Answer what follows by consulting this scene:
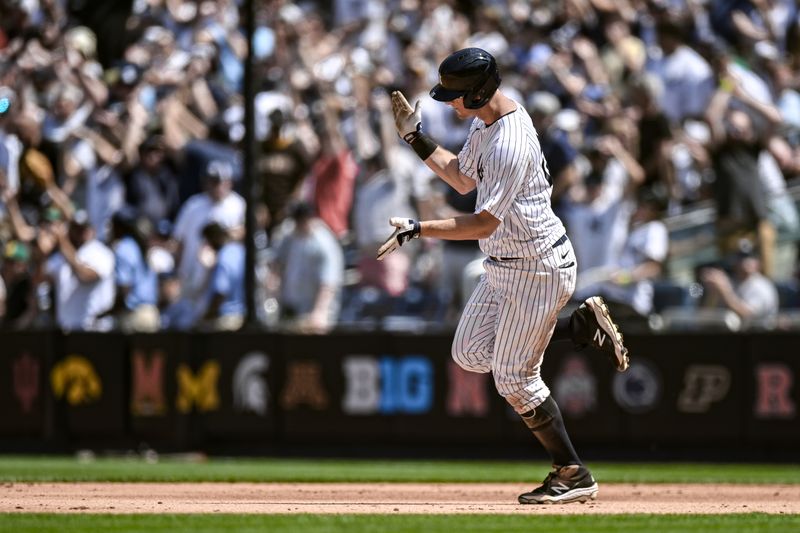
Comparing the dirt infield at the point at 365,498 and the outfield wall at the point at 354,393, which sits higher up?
the outfield wall at the point at 354,393

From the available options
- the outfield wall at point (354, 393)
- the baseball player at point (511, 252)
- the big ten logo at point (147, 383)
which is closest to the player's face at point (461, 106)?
the baseball player at point (511, 252)

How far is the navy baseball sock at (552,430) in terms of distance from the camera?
8.45m

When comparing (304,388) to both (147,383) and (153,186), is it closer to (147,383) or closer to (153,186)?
(147,383)

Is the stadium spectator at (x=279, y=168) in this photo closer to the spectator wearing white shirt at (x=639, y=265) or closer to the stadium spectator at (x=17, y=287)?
the stadium spectator at (x=17, y=287)

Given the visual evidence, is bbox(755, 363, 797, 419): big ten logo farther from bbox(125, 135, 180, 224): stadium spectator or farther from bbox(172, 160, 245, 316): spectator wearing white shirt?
bbox(125, 135, 180, 224): stadium spectator

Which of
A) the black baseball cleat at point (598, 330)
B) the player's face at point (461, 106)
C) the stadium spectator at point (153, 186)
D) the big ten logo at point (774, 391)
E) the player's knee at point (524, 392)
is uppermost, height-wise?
the stadium spectator at point (153, 186)

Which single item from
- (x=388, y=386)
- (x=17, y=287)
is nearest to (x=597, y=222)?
(x=388, y=386)

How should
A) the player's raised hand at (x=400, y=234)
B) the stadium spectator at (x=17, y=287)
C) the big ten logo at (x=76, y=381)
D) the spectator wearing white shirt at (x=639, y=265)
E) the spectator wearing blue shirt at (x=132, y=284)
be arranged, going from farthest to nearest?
1. the stadium spectator at (x=17, y=287)
2. the spectator wearing blue shirt at (x=132, y=284)
3. the big ten logo at (x=76, y=381)
4. the spectator wearing white shirt at (x=639, y=265)
5. the player's raised hand at (x=400, y=234)

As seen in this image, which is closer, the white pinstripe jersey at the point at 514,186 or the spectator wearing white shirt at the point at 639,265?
the white pinstripe jersey at the point at 514,186

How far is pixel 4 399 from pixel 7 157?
294 cm

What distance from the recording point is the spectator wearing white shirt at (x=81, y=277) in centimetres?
1509

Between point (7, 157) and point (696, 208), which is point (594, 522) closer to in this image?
point (696, 208)

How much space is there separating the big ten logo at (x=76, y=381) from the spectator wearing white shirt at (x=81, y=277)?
0.34 metres

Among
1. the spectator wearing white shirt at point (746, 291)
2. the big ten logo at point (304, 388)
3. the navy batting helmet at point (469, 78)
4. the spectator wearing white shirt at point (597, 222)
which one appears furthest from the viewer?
the spectator wearing white shirt at point (597, 222)
